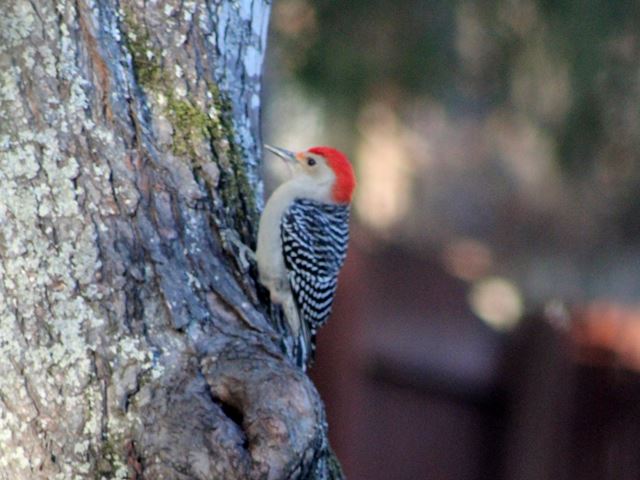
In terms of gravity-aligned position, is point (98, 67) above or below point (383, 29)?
above

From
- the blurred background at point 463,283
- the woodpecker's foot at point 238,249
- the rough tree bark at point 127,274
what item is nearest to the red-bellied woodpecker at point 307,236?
the woodpecker's foot at point 238,249

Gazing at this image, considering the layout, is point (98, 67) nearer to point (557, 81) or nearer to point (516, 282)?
point (557, 81)

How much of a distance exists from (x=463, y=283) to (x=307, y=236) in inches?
102

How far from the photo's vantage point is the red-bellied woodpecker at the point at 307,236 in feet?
15.9

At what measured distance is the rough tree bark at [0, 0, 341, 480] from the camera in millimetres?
3439

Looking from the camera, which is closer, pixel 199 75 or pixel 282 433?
pixel 282 433

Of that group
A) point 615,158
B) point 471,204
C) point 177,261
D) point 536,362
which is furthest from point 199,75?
point 471,204

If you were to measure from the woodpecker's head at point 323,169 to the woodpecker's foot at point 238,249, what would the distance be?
1621 mm

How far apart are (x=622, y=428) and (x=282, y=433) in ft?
16.8

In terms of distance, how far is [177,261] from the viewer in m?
3.81

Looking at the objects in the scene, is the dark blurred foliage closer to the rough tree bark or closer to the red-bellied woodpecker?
the red-bellied woodpecker

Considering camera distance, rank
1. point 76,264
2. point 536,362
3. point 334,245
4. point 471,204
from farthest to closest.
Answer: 1. point 471,204
2. point 536,362
3. point 334,245
4. point 76,264

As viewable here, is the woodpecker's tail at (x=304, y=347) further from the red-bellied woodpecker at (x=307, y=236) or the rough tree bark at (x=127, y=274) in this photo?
the rough tree bark at (x=127, y=274)

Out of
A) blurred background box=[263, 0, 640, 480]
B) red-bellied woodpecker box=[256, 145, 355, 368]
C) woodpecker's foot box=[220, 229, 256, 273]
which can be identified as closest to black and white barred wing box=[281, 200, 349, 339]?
red-bellied woodpecker box=[256, 145, 355, 368]
